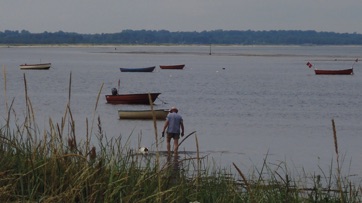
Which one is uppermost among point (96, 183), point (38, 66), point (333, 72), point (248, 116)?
point (96, 183)

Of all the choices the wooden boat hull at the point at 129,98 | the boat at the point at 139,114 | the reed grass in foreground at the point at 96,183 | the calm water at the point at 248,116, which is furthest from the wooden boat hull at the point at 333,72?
the reed grass in foreground at the point at 96,183

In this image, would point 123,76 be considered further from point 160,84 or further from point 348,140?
point 348,140

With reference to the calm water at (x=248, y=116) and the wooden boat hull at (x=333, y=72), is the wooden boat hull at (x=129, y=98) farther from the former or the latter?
the wooden boat hull at (x=333, y=72)

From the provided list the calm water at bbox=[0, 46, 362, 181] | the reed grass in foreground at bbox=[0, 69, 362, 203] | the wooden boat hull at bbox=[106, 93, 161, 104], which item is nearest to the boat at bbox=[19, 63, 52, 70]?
the calm water at bbox=[0, 46, 362, 181]

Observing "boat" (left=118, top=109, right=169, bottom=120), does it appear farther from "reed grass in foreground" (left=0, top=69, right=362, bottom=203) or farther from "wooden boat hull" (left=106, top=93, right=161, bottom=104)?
"reed grass in foreground" (left=0, top=69, right=362, bottom=203)

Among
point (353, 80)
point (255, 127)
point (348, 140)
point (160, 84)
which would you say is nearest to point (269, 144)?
point (348, 140)

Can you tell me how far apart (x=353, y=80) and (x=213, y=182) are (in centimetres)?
10700

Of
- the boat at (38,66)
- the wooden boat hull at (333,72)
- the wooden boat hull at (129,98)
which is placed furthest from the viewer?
the boat at (38,66)

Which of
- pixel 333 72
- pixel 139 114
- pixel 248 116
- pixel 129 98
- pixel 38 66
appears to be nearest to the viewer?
pixel 139 114

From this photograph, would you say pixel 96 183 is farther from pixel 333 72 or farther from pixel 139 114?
pixel 333 72

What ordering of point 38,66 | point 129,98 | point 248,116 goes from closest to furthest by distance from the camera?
point 248,116
point 129,98
point 38,66

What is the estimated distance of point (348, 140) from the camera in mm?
40688

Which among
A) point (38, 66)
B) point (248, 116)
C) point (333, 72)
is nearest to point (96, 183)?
point (248, 116)

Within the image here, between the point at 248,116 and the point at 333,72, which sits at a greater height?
the point at 248,116
